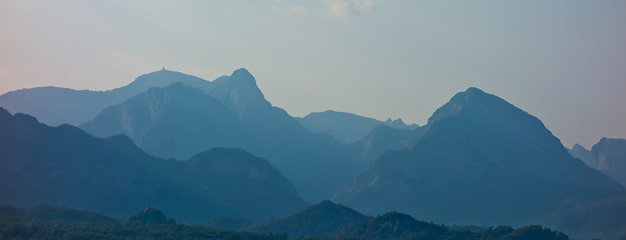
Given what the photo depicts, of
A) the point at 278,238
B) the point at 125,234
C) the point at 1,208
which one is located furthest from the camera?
the point at 1,208

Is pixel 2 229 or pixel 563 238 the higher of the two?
pixel 563 238

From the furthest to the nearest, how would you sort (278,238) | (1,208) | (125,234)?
1. (1,208)
2. (278,238)
3. (125,234)

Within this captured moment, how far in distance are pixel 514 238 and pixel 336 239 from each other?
148 ft

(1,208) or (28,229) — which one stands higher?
(1,208)

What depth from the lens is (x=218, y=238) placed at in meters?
173

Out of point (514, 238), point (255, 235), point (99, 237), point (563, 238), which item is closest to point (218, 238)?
point (255, 235)

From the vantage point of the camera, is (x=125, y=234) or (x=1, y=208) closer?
(x=125, y=234)

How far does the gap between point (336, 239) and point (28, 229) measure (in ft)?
225

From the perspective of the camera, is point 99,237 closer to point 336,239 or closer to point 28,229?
point 28,229

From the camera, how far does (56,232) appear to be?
15788 cm

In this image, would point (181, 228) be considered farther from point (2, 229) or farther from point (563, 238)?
point (563, 238)

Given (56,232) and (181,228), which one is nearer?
(56,232)

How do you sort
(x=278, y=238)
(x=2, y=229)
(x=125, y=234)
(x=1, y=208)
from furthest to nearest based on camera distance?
1. (x=1, y=208)
2. (x=278, y=238)
3. (x=125, y=234)
4. (x=2, y=229)

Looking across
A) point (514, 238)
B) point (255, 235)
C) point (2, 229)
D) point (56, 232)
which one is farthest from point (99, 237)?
point (514, 238)
